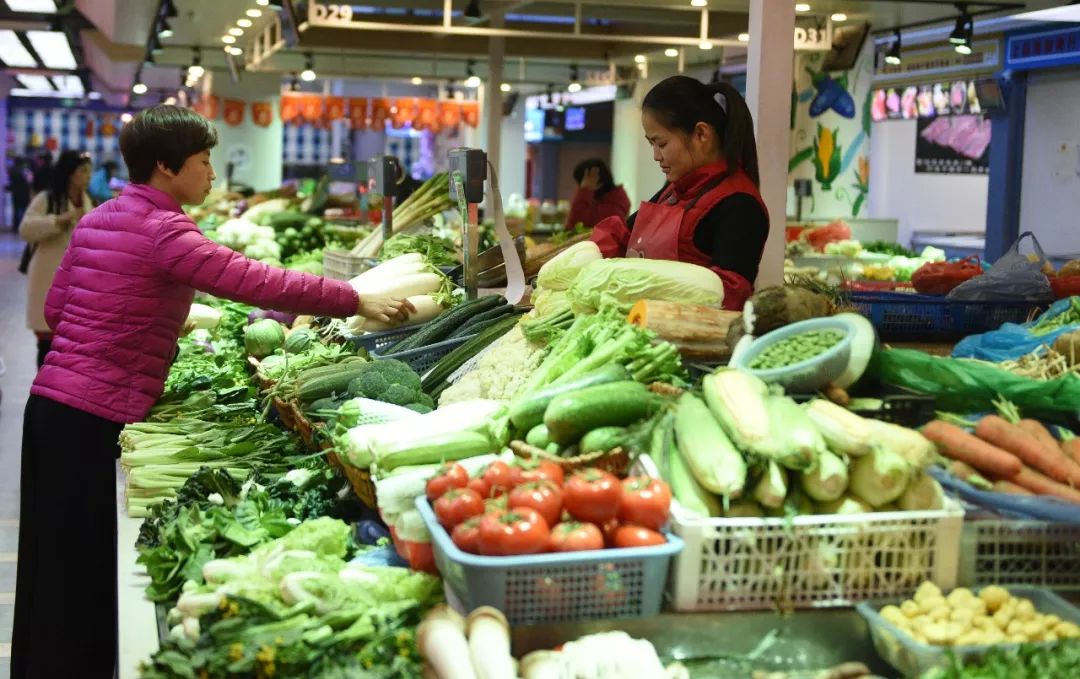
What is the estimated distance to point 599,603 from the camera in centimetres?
246

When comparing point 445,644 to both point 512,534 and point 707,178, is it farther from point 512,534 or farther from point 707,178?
point 707,178

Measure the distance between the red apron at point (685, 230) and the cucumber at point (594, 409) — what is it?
112 cm

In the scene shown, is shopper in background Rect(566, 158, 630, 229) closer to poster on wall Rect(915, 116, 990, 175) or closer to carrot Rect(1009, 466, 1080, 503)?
poster on wall Rect(915, 116, 990, 175)

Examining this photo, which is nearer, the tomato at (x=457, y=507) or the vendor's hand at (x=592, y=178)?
the tomato at (x=457, y=507)

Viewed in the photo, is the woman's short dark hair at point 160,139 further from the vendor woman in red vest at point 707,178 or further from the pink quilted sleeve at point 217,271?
the vendor woman in red vest at point 707,178

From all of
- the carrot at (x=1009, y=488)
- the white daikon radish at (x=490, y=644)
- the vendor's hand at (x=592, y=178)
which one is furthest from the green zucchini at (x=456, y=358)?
the vendor's hand at (x=592, y=178)

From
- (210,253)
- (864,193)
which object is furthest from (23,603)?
(864,193)

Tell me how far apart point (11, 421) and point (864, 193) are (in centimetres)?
926

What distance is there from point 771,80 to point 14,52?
19.5 meters

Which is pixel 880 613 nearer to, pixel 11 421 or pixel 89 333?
pixel 89 333

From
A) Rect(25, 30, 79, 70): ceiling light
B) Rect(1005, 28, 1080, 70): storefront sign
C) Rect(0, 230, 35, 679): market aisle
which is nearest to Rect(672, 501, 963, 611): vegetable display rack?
Rect(0, 230, 35, 679): market aisle

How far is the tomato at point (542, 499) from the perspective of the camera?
247 centimetres

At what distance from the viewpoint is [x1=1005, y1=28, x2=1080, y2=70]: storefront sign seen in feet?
36.4

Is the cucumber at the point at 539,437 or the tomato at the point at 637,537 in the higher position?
the cucumber at the point at 539,437
